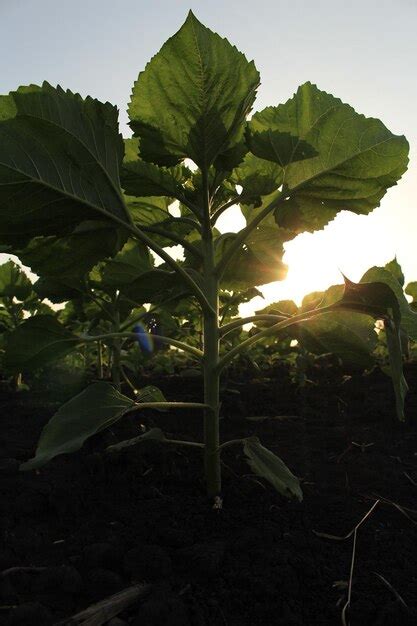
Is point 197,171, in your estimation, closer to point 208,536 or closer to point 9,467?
point 208,536

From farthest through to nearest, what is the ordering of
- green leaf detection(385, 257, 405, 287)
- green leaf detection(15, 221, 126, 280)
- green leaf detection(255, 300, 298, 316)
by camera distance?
1. green leaf detection(385, 257, 405, 287)
2. green leaf detection(255, 300, 298, 316)
3. green leaf detection(15, 221, 126, 280)

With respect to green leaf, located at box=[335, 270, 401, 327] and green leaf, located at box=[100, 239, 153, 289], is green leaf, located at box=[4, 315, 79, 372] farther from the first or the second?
green leaf, located at box=[335, 270, 401, 327]

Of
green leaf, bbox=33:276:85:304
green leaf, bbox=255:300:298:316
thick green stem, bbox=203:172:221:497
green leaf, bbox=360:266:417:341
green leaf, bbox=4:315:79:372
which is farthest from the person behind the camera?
green leaf, bbox=33:276:85:304

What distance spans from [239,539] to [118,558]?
35 cm

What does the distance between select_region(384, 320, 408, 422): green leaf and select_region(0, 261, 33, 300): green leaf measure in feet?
14.6

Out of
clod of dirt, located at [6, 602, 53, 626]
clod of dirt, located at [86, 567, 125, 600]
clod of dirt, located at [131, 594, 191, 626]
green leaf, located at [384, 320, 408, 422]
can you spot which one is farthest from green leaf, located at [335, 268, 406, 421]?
Answer: clod of dirt, located at [6, 602, 53, 626]

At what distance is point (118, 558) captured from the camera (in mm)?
1670

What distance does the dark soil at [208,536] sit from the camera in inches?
58.5

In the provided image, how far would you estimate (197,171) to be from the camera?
2291 mm

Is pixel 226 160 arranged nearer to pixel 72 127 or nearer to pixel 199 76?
pixel 199 76

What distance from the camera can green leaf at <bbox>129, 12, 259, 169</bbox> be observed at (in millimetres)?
1748

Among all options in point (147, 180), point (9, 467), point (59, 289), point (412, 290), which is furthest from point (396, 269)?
point (9, 467)

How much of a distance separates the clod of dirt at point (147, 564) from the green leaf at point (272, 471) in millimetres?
360

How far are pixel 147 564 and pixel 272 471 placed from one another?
46 cm
